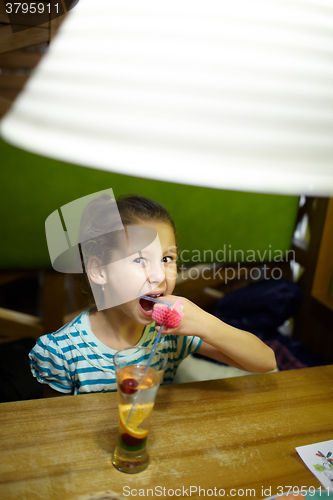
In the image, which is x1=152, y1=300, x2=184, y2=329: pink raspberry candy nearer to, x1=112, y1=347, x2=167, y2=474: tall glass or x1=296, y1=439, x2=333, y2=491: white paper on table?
x1=112, y1=347, x2=167, y2=474: tall glass

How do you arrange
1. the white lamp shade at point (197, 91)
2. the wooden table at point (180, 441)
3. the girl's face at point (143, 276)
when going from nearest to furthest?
the white lamp shade at point (197, 91)
the wooden table at point (180, 441)
the girl's face at point (143, 276)

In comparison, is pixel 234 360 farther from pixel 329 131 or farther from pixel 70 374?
pixel 329 131

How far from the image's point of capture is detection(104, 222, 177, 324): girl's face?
89 cm

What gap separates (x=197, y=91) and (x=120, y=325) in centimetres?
77

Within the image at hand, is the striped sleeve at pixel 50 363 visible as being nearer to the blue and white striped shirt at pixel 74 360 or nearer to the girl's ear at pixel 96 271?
the blue and white striped shirt at pixel 74 360

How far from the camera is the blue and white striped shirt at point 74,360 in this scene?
Result: 3.14 ft

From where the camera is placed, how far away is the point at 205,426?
2.63ft

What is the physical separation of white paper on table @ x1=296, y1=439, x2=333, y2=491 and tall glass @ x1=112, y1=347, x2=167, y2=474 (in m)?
0.30

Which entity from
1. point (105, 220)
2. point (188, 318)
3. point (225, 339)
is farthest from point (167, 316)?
point (105, 220)

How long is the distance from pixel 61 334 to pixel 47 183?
2.10ft

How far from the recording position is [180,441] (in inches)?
29.7

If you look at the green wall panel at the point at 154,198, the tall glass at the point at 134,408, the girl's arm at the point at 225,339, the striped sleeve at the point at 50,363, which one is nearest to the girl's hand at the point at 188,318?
the girl's arm at the point at 225,339

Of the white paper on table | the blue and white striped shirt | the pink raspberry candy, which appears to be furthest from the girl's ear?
the white paper on table

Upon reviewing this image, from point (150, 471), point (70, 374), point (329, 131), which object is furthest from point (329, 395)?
point (329, 131)
